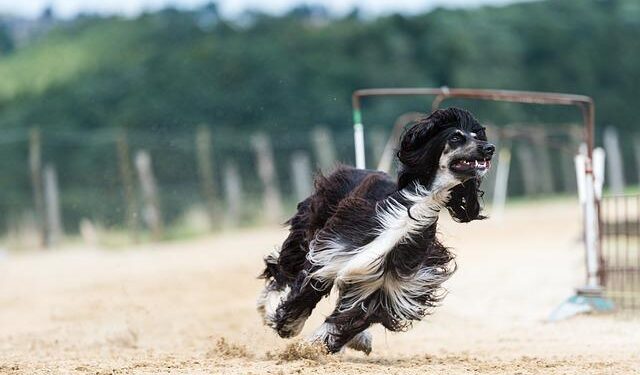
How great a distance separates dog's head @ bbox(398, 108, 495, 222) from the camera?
5.25 metres

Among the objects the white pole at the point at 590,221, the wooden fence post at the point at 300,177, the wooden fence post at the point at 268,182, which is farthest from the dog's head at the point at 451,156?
the wooden fence post at the point at 300,177

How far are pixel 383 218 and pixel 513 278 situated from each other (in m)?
5.44

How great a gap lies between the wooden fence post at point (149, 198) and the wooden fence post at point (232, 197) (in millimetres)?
1973

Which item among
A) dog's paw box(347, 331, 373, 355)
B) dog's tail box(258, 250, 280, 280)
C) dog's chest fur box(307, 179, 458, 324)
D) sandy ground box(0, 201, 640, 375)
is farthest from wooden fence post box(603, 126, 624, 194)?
dog's chest fur box(307, 179, 458, 324)

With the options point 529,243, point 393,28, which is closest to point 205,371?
point 529,243

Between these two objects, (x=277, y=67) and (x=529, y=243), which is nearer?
(x=529, y=243)

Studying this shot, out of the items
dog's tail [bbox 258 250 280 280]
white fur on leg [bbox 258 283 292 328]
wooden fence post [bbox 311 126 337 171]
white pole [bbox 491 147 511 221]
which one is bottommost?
white pole [bbox 491 147 511 221]

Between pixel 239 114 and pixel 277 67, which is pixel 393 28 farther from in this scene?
pixel 239 114

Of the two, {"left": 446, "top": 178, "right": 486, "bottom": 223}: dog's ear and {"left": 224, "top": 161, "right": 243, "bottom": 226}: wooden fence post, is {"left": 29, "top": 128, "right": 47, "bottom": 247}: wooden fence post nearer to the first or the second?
{"left": 224, "top": 161, "right": 243, "bottom": 226}: wooden fence post

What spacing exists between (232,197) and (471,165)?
569 inches

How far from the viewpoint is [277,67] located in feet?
108

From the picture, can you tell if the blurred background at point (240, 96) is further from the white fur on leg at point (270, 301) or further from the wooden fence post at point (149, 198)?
the white fur on leg at point (270, 301)

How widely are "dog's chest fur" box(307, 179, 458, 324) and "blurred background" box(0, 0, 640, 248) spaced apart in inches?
372

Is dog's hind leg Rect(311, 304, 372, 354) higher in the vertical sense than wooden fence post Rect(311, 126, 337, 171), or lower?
lower
